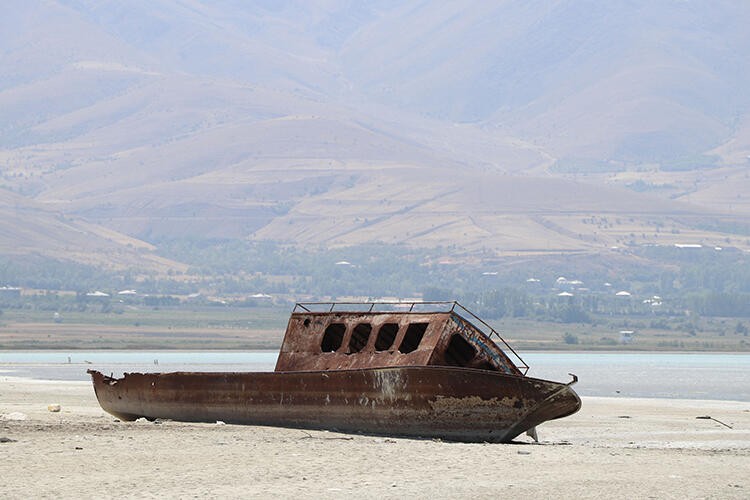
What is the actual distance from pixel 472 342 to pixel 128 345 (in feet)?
478

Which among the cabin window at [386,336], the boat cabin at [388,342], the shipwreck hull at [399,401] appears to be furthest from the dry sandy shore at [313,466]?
the cabin window at [386,336]

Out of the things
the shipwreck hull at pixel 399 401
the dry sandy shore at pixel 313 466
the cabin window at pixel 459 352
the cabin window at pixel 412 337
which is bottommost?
the dry sandy shore at pixel 313 466

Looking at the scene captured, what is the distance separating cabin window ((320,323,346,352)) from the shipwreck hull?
86.0 inches

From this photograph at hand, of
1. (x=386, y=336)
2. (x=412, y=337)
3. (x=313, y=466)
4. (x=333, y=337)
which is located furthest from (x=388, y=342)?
(x=313, y=466)

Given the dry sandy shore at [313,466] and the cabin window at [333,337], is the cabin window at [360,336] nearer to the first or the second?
the cabin window at [333,337]

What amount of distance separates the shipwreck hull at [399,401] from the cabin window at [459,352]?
6.07 ft

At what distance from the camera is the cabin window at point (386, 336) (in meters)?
36.6

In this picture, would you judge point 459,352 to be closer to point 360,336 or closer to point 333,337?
point 360,336

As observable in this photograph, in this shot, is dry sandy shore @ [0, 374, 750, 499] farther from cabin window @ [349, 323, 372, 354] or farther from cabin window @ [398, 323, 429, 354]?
cabin window @ [349, 323, 372, 354]

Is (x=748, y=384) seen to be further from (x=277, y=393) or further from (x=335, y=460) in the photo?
(x=335, y=460)

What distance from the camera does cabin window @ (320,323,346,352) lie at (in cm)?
3806

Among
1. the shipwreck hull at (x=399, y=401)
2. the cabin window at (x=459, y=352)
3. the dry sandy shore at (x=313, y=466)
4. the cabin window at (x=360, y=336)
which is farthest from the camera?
the cabin window at (x=360, y=336)

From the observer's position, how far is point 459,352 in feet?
116

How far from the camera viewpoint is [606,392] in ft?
256
